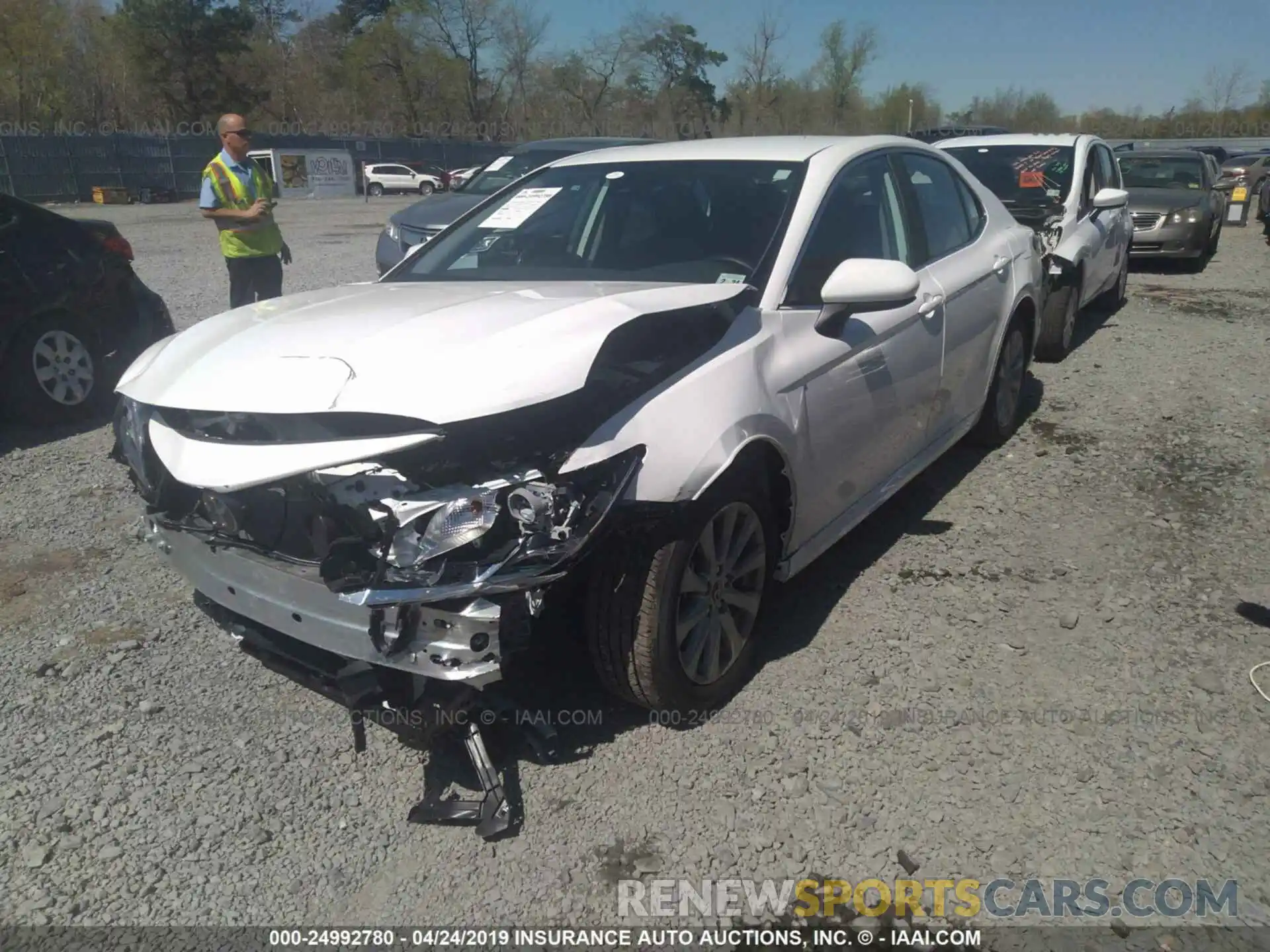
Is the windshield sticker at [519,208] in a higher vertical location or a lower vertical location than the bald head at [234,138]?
lower

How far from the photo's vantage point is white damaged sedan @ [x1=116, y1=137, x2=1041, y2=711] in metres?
2.23

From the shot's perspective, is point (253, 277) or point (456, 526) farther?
point (253, 277)

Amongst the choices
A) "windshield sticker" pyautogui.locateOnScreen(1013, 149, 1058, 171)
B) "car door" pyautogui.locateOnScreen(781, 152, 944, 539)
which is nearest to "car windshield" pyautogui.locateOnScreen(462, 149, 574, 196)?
"windshield sticker" pyautogui.locateOnScreen(1013, 149, 1058, 171)

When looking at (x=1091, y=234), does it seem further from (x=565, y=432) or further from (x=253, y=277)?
(x=565, y=432)

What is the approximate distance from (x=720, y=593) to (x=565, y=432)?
795mm

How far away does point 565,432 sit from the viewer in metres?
2.38

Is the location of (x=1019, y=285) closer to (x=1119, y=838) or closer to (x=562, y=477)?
(x=1119, y=838)

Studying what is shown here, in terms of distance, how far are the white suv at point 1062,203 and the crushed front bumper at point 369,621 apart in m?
5.78

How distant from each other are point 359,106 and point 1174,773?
70817mm

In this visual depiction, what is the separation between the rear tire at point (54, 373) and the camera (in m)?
5.65

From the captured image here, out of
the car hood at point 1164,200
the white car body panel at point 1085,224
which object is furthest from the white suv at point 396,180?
the white car body panel at point 1085,224

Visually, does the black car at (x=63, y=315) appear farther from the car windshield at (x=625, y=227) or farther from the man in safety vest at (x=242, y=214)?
the car windshield at (x=625, y=227)

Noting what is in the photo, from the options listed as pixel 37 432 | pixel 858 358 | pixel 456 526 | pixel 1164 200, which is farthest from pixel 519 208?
pixel 1164 200
